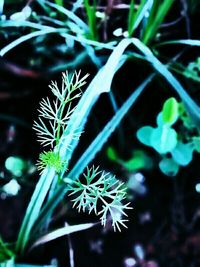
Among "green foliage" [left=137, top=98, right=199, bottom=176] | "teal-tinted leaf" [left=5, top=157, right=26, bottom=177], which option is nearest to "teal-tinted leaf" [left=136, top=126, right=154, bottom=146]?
"green foliage" [left=137, top=98, right=199, bottom=176]

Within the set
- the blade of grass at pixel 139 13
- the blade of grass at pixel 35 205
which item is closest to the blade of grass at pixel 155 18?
the blade of grass at pixel 139 13

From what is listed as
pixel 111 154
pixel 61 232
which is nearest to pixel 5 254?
pixel 61 232

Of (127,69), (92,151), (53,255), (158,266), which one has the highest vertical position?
(127,69)

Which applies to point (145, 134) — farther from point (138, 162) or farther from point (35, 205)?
point (35, 205)

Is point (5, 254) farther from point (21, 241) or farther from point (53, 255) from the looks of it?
point (53, 255)

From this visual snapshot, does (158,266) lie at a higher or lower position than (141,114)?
lower

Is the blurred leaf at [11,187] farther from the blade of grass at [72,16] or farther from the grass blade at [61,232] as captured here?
the blade of grass at [72,16]

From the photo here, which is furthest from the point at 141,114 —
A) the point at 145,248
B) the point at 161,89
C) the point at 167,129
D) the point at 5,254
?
the point at 5,254
